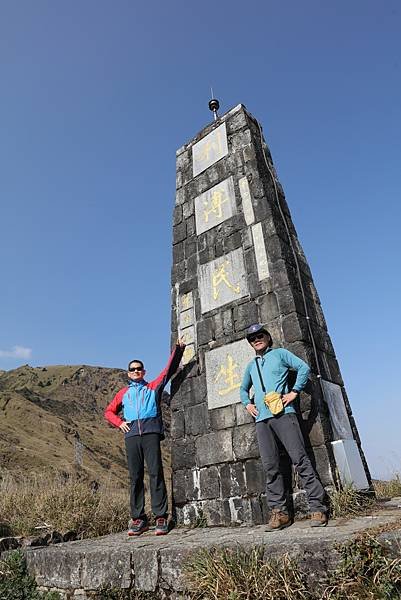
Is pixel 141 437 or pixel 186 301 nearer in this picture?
pixel 141 437

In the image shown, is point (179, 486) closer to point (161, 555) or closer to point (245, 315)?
point (161, 555)

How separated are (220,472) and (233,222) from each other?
300 centimetres

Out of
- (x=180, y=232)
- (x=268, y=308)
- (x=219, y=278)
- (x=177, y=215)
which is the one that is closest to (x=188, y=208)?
(x=177, y=215)

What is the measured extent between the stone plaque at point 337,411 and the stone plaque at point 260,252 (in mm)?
1385

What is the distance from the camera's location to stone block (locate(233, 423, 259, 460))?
4258 millimetres

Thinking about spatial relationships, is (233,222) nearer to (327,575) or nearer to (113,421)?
(113,421)

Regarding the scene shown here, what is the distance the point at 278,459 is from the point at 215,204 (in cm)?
346

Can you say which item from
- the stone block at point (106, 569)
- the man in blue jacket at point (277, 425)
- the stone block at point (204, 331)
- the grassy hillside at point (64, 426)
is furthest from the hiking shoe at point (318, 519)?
the grassy hillside at point (64, 426)

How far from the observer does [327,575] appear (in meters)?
2.29

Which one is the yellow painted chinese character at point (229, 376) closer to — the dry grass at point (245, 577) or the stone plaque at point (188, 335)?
the stone plaque at point (188, 335)

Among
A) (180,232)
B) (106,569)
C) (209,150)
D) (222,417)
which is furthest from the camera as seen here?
(209,150)

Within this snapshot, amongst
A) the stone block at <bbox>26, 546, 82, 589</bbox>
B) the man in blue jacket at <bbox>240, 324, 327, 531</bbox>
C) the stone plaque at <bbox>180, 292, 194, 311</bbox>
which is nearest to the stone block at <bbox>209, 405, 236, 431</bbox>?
the man in blue jacket at <bbox>240, 324, 327, 531</bbox>

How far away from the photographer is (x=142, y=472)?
4.48 metres

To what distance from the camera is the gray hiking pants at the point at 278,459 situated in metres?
3.47
